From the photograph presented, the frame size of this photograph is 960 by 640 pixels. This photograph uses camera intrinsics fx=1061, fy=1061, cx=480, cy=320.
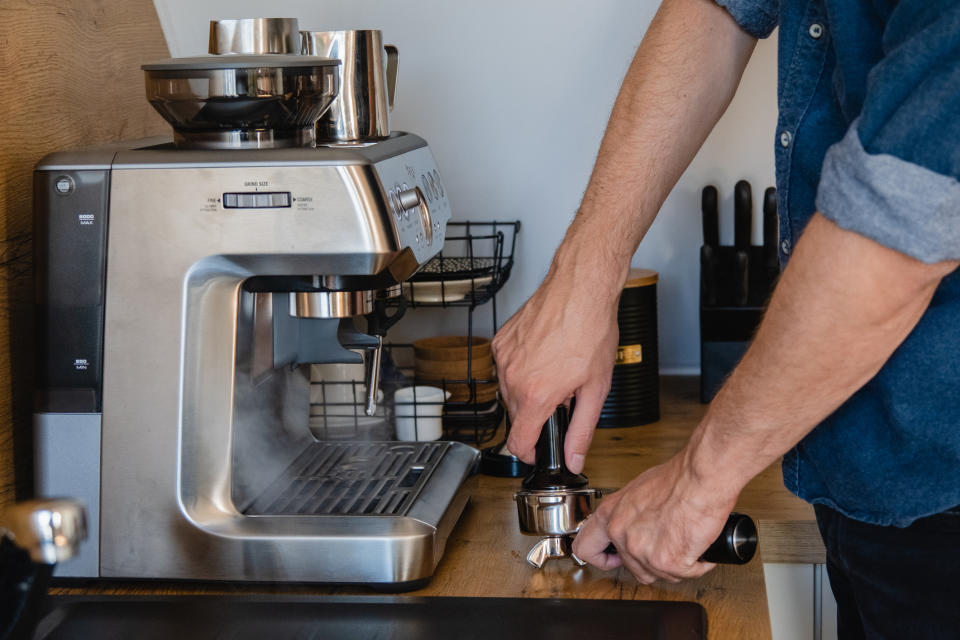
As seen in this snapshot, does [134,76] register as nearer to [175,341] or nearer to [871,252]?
[175,341]

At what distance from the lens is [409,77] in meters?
1.63

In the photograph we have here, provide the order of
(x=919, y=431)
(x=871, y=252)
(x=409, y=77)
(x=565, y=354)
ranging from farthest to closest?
1. (x=409, y=77)
2. (x=565, y=354)
3. (x=919, y=431)
4. (x=871, y=252)

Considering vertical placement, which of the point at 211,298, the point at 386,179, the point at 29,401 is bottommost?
the point at 29,401

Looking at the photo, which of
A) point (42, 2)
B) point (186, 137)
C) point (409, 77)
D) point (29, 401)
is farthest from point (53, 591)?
point (409, 77)

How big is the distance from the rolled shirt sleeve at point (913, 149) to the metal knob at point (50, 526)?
0.40 meters

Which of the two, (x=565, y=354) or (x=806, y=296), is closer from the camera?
(x=806, y=296)

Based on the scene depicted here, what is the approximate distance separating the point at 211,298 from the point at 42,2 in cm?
43

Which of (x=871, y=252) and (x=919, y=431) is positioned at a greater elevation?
(x=871, y=252)

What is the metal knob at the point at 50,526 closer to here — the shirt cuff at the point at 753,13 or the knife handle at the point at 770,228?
the shirt cuff at the point at 753,13

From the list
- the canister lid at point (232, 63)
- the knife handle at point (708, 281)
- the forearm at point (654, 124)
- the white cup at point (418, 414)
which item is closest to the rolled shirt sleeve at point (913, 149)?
the forearm at point (654, 124)

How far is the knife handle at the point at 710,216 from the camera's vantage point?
62.4 inches

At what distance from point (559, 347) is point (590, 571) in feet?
0.76

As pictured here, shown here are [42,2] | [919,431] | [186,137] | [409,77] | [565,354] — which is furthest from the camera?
[409,77]

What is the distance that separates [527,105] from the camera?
1629 mm
